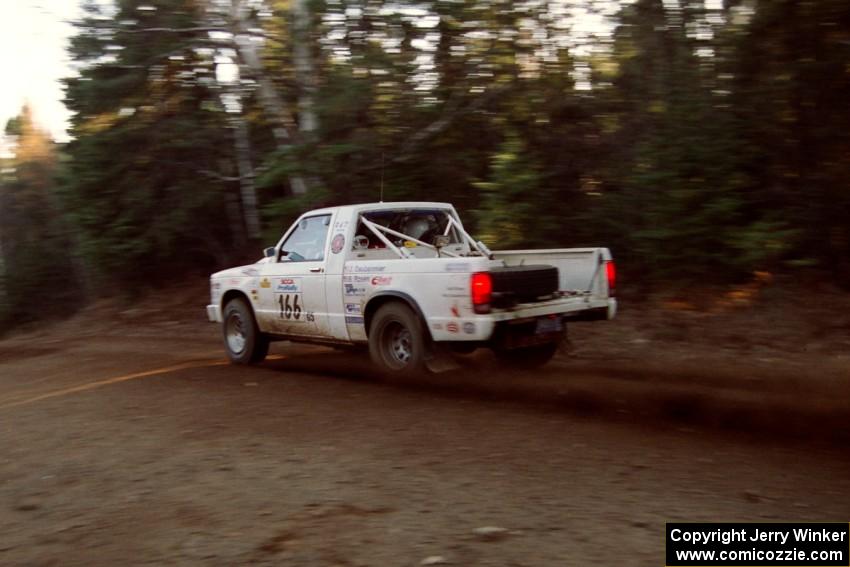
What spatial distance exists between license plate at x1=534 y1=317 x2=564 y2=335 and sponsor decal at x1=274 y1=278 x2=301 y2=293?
2965mm

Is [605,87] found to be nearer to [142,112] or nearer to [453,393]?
[453,393]

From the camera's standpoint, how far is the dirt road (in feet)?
11.9

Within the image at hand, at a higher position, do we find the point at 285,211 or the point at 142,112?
the point at 142,112

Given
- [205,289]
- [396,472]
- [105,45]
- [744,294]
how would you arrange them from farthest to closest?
[205,289], [105,45], [744,294], [396,472]

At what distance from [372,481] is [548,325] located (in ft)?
10.8

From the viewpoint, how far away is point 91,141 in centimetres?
1686

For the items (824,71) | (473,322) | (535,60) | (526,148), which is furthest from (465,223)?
(473,322)

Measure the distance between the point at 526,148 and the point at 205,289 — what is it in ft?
30.7

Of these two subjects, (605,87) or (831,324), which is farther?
(605,87)

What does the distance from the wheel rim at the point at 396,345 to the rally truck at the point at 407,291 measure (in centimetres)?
1

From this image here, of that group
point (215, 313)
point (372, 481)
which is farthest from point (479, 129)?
point (372, 481)

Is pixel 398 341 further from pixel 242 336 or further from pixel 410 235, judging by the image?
pixel 242 336

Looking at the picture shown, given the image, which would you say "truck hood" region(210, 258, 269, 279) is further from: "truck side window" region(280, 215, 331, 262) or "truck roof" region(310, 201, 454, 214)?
"truck roof" region(310, 201, 454, 214)

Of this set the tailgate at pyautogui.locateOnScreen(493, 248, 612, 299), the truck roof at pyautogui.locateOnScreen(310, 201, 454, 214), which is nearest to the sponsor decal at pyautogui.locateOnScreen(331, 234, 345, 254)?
the truck roof at pyautogui.locateOnScreen(310, 201, 454, 214)
